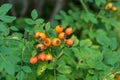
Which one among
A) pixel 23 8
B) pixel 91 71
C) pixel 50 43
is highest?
pixel 50 43

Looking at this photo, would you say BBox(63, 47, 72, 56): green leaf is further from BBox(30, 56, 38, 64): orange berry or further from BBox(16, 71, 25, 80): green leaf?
BBox(16, 71, 25, 80): green leaf

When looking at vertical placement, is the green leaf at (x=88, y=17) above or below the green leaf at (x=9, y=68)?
below

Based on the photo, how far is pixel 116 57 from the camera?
2408 millimetres

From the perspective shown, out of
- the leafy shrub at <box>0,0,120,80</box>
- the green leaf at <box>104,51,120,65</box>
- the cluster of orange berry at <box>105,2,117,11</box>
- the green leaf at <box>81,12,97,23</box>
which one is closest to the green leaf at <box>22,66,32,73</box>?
the leafy shrub at <box>0,0,120,80</box>

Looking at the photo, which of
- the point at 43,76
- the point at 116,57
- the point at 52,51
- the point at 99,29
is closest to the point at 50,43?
the point at 52,51

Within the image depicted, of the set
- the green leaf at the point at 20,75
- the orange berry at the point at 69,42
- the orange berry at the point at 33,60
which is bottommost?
the green leaf at the point at 20,75

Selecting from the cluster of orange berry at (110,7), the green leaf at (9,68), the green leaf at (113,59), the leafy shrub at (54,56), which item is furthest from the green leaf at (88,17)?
the green leaf at (9,68)

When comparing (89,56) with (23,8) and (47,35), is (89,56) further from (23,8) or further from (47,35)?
(23,8)

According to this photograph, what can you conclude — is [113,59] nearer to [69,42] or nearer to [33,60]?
[69,42]

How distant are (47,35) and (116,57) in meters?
0.50

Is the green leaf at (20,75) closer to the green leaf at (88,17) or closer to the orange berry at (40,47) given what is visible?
the orange berry at (40,47)

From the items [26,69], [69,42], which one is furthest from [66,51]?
[26,69]

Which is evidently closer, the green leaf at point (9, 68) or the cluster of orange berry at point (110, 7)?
the green leaf at point (9, 68)

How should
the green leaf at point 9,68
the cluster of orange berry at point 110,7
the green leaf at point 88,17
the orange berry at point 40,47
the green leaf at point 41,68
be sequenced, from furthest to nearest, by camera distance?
the cluster of orange berry at point 110,7
the green leaf at point 88,17
the green leaf at point 41,68
the orange berry at point 40,47
the green leaf at point 9,68
